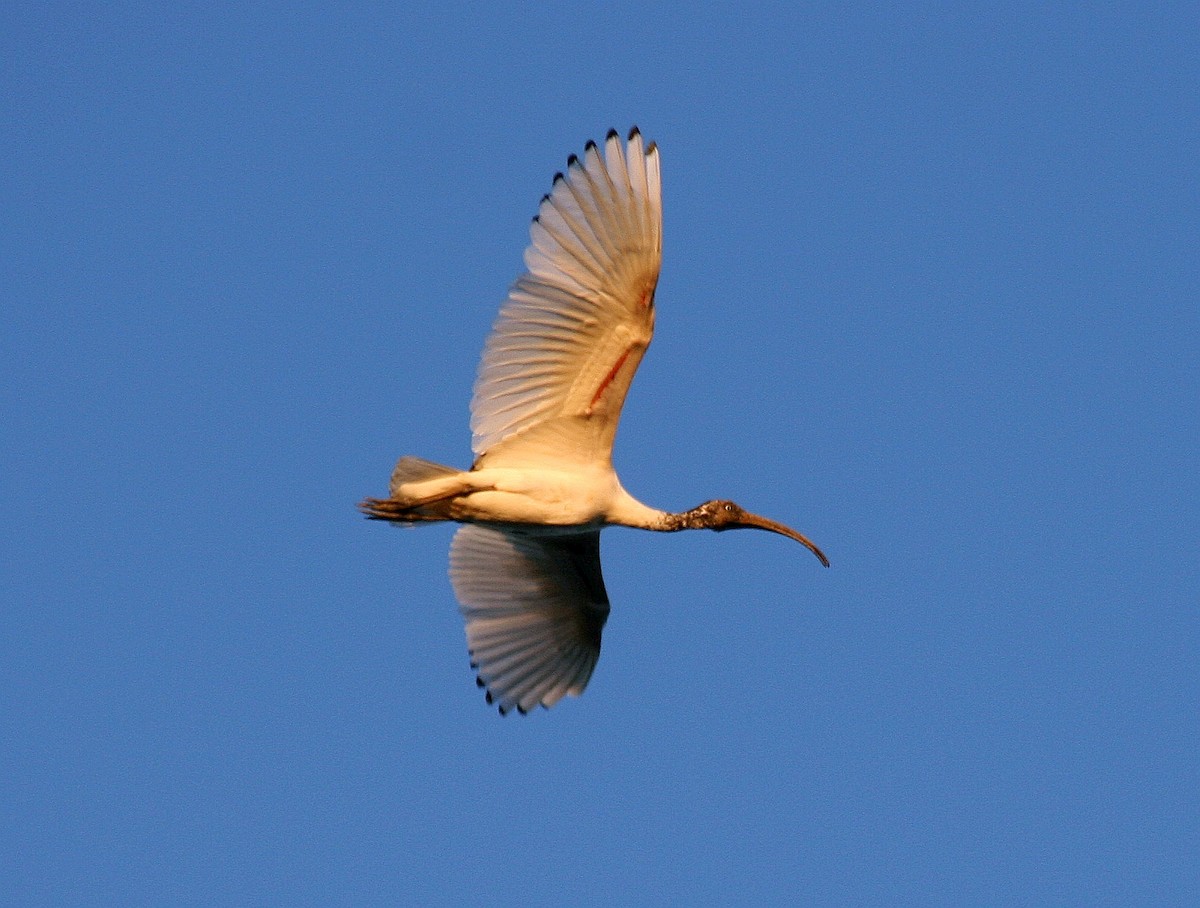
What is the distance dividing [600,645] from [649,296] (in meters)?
3.55

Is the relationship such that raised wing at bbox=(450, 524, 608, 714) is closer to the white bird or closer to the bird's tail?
the white bird

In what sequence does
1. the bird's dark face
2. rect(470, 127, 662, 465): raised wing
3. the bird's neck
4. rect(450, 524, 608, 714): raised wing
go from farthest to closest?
rect(450, 524, 608, 714): raised wing, the bird's dark face, the bird's neck, rect(470, 127, 662, 465): raised wing

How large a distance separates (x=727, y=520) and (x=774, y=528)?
0.52m

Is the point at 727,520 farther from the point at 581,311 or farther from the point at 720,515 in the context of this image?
the point at 581,311

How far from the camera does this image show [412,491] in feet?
37.9

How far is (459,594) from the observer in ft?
45.0

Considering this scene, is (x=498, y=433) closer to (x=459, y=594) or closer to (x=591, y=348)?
(x=591, y=348)

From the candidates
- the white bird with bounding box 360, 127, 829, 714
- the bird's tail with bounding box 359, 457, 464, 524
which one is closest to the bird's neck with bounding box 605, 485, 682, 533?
the white bird with bounding box 360, 127, 829, 714

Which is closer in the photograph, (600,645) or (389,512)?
(389,512)

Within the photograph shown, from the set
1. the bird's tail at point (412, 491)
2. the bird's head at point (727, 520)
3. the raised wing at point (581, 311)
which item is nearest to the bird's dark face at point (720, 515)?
the bird's head at point (727, 520)

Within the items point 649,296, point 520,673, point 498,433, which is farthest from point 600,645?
point 649,296

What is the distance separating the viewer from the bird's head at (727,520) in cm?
1276

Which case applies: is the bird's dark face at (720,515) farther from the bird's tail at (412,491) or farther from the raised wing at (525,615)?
the bird's tail at (412,491)

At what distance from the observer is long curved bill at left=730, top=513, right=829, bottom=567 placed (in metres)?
13.1
